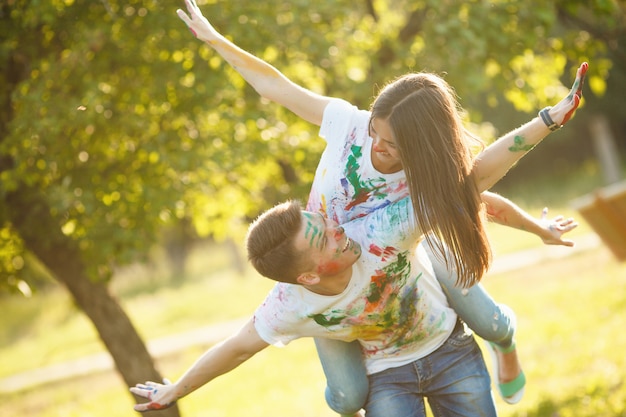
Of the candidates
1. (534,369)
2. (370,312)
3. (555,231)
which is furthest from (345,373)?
(534,369)

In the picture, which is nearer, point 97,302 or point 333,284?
point 333,284

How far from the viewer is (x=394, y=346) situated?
323 centimetres

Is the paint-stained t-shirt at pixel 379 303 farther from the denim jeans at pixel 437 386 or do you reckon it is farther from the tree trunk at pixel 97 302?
the tree trunk at pixel 97 302

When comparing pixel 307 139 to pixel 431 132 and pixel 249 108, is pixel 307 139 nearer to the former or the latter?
pixel 249 108

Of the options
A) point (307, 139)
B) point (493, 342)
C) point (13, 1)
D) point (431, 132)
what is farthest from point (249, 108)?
point (431, 132)

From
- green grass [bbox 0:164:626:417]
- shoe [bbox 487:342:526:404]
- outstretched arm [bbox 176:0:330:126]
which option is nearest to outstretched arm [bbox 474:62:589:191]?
outstretched arm [bbox 176:0:330:126]

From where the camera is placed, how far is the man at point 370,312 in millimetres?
2818

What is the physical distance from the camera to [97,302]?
5602 mm

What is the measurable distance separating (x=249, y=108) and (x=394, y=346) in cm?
273

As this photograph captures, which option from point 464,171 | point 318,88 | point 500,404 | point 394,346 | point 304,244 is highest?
point 464,171

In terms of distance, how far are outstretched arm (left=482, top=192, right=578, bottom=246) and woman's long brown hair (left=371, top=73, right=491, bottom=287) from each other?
15.4 inches

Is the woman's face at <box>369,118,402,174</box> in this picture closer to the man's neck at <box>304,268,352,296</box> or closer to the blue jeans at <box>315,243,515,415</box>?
the man's neck at <box>304,268,352,296</box>

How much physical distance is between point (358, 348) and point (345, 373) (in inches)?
5.5

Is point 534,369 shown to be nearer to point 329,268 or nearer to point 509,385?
point 509,385
